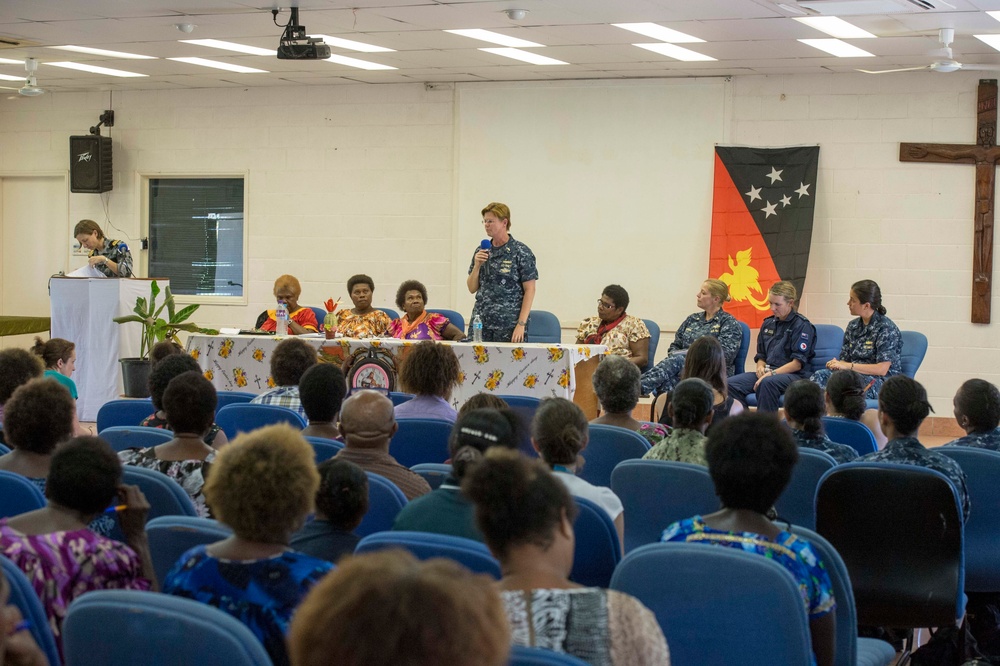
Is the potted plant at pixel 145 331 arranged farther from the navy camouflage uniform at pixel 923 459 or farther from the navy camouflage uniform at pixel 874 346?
the navy camouflage uniform at pixel 923 459

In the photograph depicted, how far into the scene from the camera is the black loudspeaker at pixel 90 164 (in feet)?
33.3

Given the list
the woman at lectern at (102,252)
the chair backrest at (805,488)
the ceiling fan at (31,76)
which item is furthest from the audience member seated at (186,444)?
the ceiling fan at (31,76)

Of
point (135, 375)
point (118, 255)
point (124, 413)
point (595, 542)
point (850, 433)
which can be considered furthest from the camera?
point (118, 255)

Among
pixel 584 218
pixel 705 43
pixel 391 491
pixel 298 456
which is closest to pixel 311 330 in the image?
pixel 584 218

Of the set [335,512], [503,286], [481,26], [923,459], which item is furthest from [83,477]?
[481,26]

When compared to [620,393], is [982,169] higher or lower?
higher

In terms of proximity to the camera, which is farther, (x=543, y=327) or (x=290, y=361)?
(x=543, y=327)

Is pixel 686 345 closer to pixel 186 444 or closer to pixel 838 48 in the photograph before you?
pixel 838 48

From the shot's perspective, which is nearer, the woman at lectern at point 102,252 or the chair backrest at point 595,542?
the chair backrest at point 595,542

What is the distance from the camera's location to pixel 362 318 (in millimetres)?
7031

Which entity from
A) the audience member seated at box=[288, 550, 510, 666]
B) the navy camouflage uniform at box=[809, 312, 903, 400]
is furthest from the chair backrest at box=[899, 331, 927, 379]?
the audience member seated at box=[288, 550, 510, 666]

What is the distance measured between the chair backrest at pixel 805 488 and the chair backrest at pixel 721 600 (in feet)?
4.18

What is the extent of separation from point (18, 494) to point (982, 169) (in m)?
7.29

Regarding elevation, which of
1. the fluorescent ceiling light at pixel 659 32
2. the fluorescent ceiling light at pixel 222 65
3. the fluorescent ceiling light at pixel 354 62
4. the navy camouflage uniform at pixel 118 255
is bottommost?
the navy camouflage uniform at pixel 118 255
